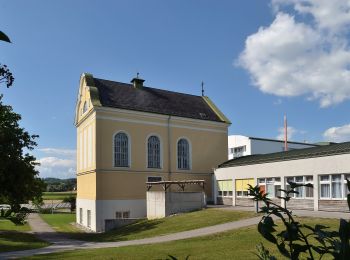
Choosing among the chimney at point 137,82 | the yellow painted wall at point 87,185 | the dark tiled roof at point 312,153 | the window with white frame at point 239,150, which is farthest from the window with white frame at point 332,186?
the window with white frame at point 239,150

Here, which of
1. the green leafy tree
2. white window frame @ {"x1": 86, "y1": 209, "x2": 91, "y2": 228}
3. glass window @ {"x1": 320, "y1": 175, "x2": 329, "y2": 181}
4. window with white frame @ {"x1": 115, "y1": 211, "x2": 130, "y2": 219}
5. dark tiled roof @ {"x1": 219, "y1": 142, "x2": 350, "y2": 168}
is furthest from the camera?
white window frame @ {"x1": 86, "y1": 209, "x2": 91, "y2": 228}

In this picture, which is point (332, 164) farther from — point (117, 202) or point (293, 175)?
point (117, 202)

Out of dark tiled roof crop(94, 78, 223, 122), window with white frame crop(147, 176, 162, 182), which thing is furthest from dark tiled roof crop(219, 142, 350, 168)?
dark tiled roof crop(94, 78, 223, 122)

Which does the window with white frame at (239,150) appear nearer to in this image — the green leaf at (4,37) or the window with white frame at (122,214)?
the window with white frame at (122,214)

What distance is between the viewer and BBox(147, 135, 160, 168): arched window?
133 ft

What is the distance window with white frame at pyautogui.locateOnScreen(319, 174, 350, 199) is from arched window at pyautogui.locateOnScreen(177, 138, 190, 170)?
16.7m

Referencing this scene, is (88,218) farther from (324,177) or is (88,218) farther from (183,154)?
(324,177)

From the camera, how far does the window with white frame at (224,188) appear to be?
38.2m

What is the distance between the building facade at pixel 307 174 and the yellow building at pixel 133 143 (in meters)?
7.22

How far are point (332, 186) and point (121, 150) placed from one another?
18.9 metres

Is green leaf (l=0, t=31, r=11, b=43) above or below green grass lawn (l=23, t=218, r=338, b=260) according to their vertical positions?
above

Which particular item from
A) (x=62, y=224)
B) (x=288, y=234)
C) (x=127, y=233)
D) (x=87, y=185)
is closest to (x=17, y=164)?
(x=127, y=233)

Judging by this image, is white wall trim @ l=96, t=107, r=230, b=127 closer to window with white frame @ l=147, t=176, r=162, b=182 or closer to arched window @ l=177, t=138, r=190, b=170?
arched window @ l=177, t=138, r=190, b=170

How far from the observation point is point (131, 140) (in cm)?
3931
